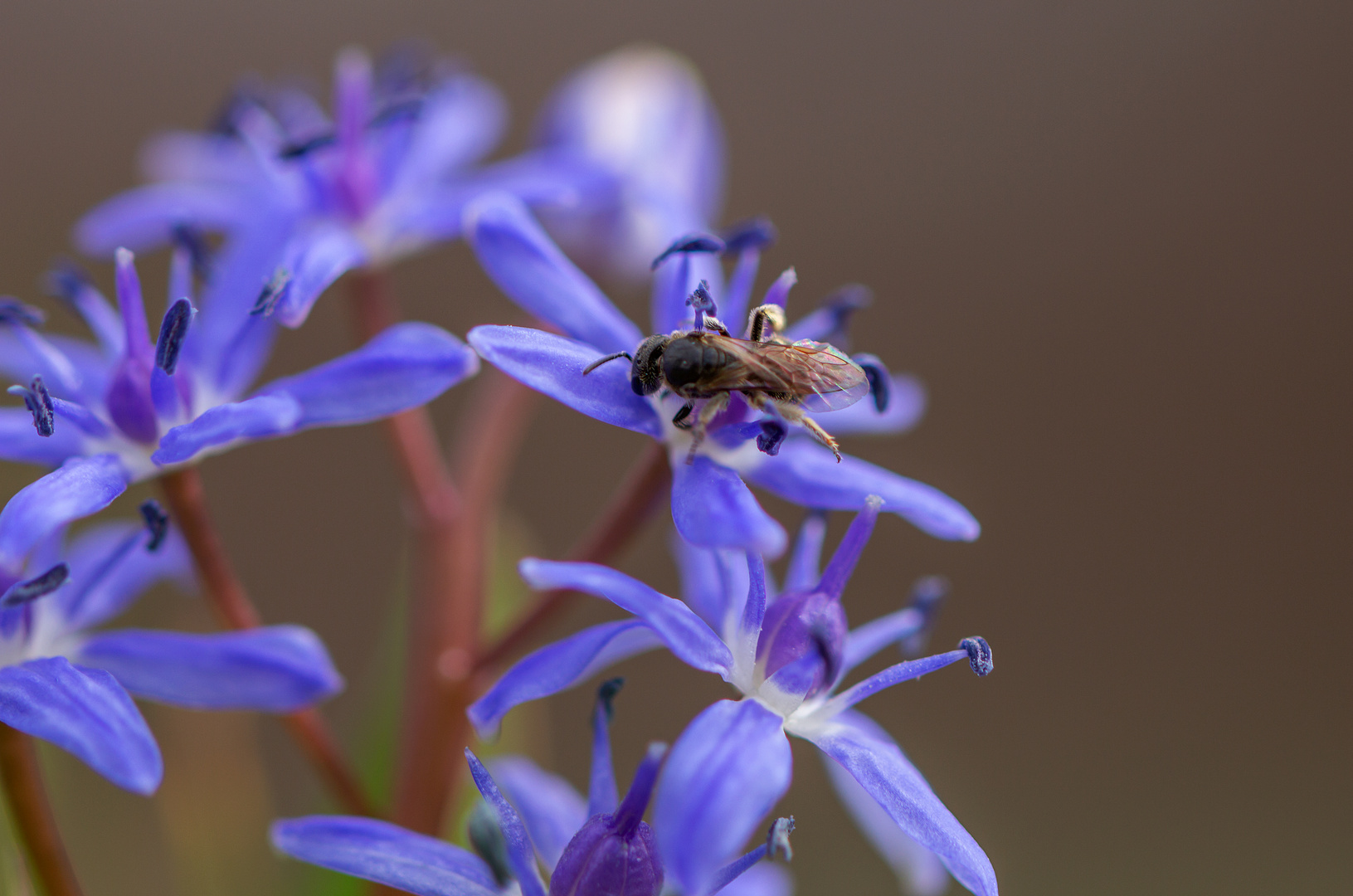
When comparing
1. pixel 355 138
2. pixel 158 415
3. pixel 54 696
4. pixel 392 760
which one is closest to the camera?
pixel 54 696

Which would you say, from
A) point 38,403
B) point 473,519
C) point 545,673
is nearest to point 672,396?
point 545,673

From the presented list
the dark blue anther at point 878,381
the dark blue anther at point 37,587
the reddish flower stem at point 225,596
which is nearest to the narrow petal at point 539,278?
the dark blue anther at point 878,381

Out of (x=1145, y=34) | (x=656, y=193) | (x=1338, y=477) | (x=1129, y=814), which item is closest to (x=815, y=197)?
(x=1145, y=34)

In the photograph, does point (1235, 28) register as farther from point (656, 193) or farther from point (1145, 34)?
point (656, 193)

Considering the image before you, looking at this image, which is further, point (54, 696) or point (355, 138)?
point (355, 138)

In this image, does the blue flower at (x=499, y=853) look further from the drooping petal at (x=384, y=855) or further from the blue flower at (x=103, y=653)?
the blue flower at (x=103, y=653)

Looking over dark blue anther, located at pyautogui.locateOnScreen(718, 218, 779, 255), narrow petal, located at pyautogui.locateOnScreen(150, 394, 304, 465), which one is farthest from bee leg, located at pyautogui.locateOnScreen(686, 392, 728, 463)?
narrow petal, located at pyautogui.locateOnScreen(150, 394, 304, 465)
